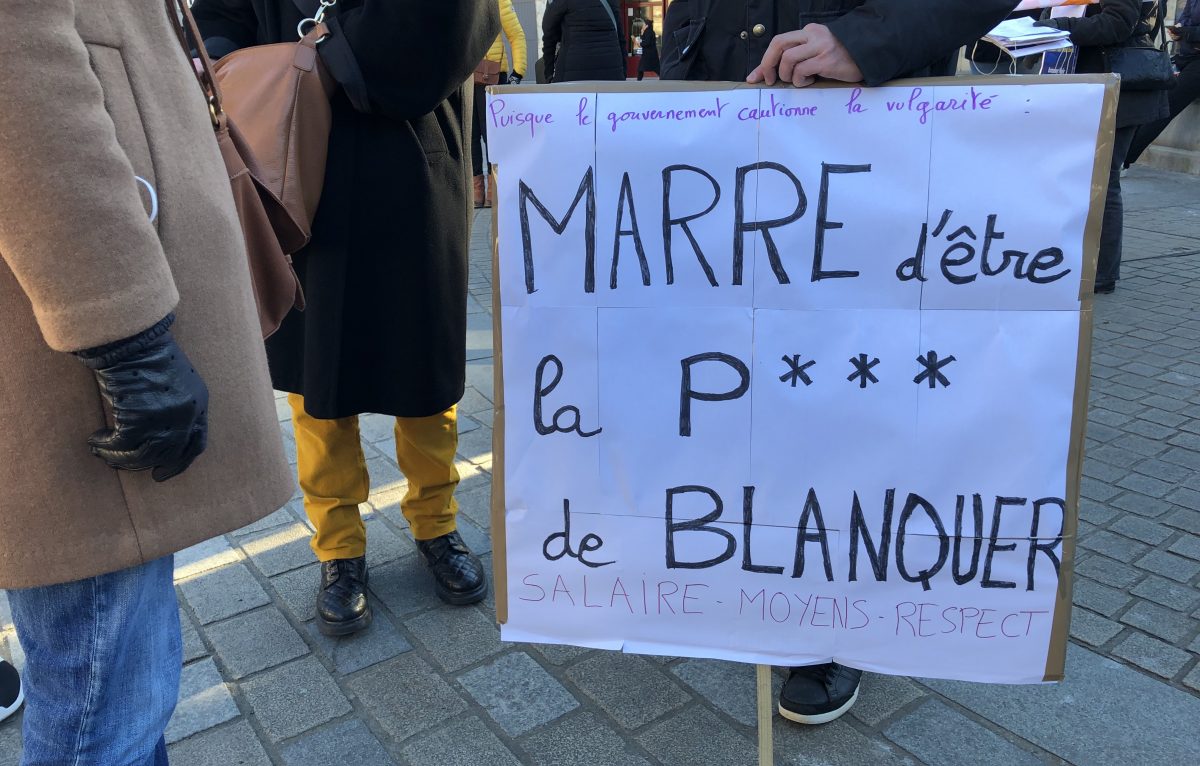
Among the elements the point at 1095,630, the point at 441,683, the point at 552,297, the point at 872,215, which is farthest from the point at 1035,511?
the point at 441,683

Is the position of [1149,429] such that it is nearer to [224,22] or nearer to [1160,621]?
[1160,621]

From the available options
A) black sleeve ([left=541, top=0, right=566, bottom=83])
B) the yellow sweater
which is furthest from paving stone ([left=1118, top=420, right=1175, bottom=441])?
the yellow sweater

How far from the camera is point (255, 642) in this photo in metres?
2.50

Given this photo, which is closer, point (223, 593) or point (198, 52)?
point (198, 52)

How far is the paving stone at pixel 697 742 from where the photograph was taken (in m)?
2.05

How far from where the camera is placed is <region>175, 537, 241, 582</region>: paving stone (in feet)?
9.34

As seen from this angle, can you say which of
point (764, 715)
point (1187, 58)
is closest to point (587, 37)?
point (1187, 58)

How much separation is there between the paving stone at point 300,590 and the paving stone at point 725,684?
1.06 metres

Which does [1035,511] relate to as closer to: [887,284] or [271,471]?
[887,284]

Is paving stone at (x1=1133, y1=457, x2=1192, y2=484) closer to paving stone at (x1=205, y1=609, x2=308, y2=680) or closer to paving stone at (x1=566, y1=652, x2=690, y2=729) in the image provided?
paving stone at (x1=566, y1=652, x2=690, y2=729)

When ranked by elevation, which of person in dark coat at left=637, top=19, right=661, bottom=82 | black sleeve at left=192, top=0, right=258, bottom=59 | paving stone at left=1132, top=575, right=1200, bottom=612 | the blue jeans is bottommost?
paving stone at left=1132, top=575, right=1200, bottom=612

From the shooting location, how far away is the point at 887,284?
1.57 metres

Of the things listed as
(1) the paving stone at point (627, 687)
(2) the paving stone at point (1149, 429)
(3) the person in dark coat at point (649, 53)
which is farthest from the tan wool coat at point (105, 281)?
(3) the person in dark coat at point (649, 53)

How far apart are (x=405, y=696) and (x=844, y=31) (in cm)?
177
